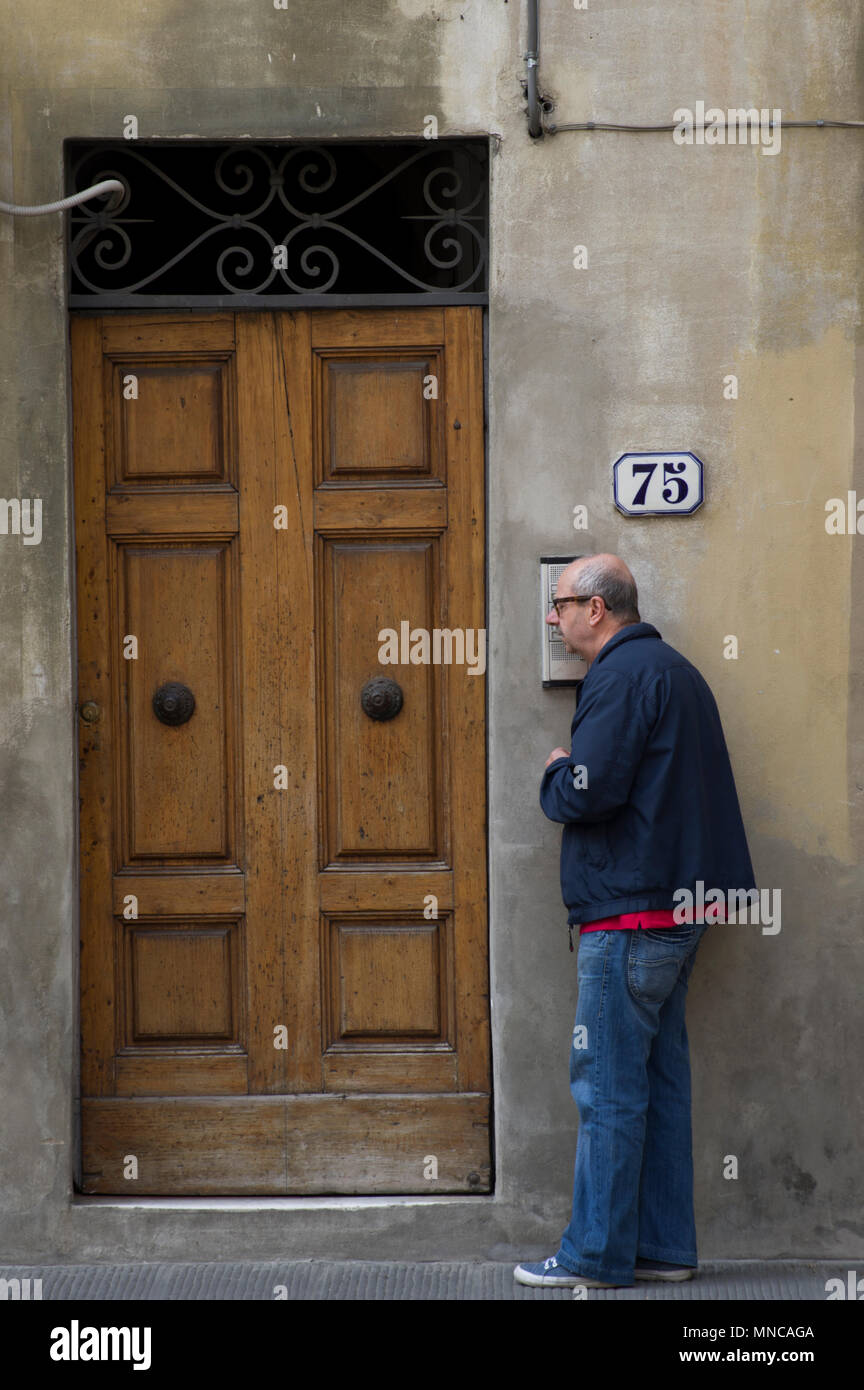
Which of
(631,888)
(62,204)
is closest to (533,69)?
(62,204)

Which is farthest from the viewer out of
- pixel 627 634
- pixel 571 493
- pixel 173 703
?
pixel 173 703

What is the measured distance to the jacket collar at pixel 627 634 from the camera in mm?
4129

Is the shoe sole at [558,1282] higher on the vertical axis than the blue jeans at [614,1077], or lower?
→ lower

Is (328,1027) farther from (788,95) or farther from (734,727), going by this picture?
(788,95)

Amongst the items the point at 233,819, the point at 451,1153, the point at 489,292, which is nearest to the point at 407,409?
the point at 489,292

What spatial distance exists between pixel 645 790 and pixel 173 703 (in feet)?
5.15

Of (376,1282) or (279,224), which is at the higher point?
(279,224)

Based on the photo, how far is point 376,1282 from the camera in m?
4.30

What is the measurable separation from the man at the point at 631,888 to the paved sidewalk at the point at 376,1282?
0.27ft

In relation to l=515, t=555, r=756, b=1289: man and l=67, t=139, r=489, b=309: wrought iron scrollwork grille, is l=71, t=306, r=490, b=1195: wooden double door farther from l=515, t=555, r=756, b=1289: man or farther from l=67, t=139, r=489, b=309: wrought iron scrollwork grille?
l=515, t=555, r=756, b=1289: man

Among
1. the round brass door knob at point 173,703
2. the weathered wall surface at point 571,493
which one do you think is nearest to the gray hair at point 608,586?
the weathered wall surface at point 571,493

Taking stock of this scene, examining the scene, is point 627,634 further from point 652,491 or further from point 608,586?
point 652,491

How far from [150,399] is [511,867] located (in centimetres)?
192

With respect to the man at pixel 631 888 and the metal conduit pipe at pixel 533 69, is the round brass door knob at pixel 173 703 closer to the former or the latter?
the man at pixel 631 888
